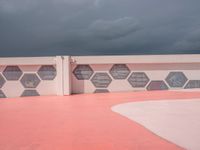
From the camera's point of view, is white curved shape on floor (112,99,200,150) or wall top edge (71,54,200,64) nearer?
white curved shape on floor (112,99,200,150)

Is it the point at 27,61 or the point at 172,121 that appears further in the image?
the point at 27,61

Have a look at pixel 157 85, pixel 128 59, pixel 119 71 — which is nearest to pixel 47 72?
pixel 119 71

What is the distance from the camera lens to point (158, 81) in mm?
4660

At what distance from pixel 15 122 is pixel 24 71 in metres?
2.44

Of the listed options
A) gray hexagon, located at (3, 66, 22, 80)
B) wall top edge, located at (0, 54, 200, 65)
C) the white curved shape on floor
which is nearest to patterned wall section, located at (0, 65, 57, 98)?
gray hexagon, located at (3, 66, 22, 80)

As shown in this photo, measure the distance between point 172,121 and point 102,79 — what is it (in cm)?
254

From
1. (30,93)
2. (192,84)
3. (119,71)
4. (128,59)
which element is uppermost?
(128,59)

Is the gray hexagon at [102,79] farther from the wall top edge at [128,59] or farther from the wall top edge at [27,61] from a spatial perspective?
the wall top edge at [27,61]

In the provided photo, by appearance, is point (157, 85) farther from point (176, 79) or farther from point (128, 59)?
point (128, 59)

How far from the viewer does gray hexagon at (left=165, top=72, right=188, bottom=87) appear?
4.66 metres

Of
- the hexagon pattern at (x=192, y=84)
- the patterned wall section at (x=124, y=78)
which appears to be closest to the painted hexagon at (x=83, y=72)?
the patterned wall section at (x=124, y=78)

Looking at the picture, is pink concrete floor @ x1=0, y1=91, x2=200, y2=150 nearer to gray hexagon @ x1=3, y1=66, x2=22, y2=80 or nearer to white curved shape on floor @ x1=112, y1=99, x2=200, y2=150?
white curved shape on floor @ x1=112, y1=99, x2=200, y2=150

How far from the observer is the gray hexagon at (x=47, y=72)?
461 centimetres

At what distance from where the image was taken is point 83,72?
4.62 m
